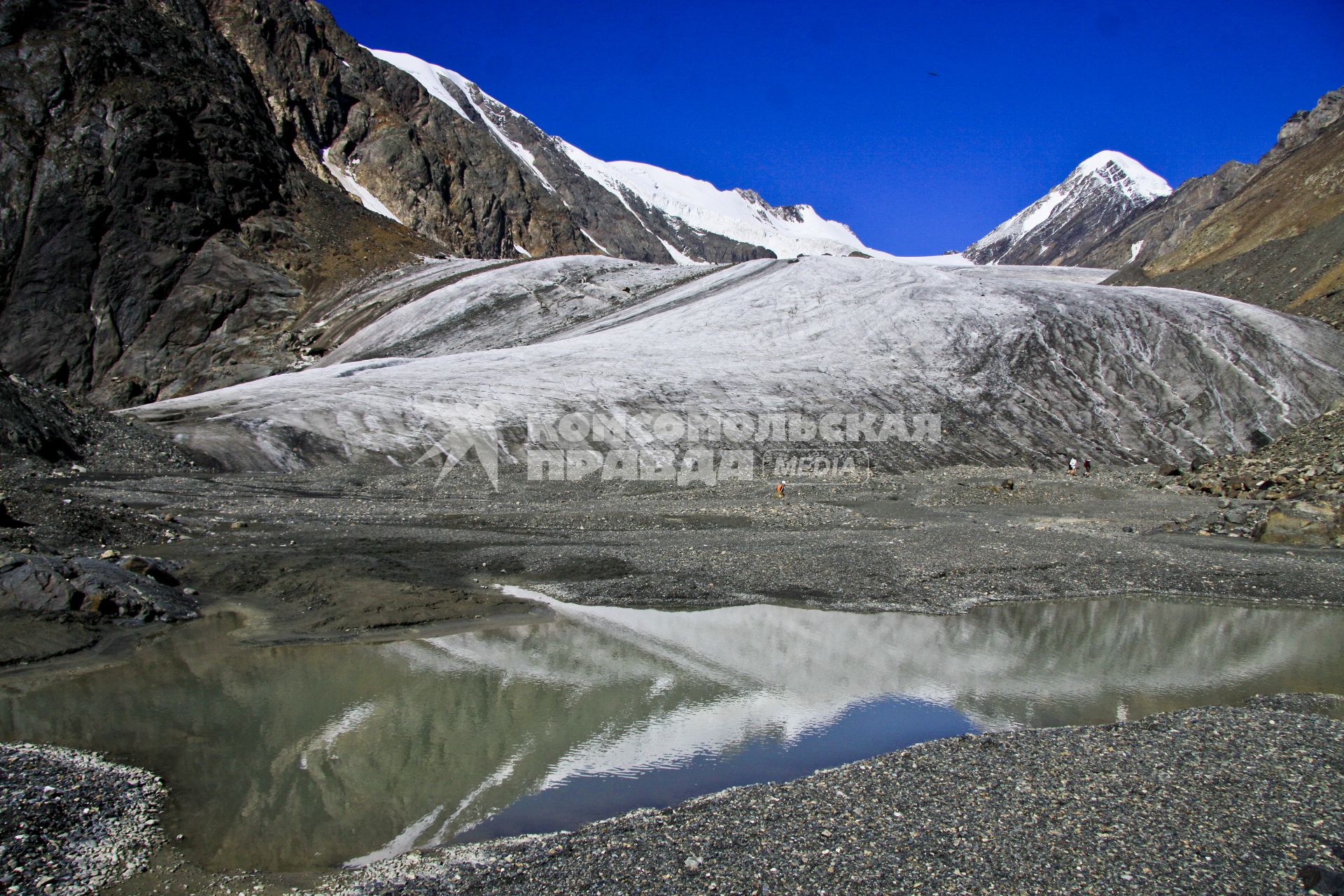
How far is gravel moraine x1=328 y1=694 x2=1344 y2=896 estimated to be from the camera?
5852 millimetres

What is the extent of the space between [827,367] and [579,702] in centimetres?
3221

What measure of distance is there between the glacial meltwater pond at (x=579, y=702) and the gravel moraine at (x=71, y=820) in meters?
0.29

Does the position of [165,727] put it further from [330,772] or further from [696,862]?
[696,862]

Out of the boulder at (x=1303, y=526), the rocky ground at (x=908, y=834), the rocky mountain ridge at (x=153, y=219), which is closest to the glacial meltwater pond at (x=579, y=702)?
the rocky ground at (x=908, y=834)

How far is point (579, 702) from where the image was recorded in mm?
9898

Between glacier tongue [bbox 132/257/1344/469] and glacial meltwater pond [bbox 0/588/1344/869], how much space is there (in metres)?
18.7

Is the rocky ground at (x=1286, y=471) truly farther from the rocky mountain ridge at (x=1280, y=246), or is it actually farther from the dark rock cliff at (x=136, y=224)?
the dark rock cliff at (x=136, y=224)

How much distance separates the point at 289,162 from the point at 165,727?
6792 cm

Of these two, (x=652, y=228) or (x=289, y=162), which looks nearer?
(x=289, y=162)

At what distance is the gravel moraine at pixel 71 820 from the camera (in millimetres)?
5867

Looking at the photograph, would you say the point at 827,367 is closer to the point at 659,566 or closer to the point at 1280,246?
the point at 659,566

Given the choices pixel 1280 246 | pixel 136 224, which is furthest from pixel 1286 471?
pixel 136 224

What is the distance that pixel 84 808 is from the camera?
6797mm

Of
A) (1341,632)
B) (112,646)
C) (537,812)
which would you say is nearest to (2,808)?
(537,812)
